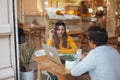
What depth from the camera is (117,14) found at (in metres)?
4.15

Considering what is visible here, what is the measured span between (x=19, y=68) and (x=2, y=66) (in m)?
0.17

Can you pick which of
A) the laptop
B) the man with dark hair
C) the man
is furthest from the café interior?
the man

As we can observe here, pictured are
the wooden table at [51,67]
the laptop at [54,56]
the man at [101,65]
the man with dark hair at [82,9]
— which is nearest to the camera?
the man at [101,65]

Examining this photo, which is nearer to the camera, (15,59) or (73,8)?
(15,59)

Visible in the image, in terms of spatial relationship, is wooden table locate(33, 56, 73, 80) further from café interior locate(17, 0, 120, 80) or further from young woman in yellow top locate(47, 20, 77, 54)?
café interior locate(17, 0, 120, 80)

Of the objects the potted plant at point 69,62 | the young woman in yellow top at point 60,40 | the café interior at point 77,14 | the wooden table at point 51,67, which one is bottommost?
the wooden table at point 51,67

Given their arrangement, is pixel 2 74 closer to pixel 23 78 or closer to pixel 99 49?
pixel 23 78

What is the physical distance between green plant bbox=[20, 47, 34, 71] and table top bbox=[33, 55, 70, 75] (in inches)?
2.6

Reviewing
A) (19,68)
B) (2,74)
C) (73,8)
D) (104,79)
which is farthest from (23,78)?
(73,8)

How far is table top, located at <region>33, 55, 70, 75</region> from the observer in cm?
171

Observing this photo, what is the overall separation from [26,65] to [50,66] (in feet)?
0.69

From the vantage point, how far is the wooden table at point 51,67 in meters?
1.70

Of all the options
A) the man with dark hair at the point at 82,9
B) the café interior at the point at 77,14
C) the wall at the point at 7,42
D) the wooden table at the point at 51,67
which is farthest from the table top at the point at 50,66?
the man with dark hair at the point at 82,9

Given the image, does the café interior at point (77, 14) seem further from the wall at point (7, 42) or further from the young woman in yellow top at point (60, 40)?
the wall at point (7, 42)
